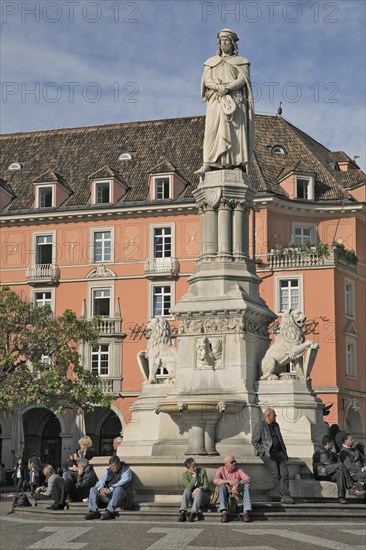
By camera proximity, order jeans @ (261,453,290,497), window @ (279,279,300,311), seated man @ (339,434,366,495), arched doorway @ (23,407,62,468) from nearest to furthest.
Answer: jeans @ (261,453,290,497)
seated man @ (339,434,366,495)
window @ (279,279,300,311)
arched doorway @ (23,407,62,468)

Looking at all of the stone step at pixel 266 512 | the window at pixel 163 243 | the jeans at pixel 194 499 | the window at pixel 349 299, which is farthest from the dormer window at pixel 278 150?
the jeans at pixel 194 499

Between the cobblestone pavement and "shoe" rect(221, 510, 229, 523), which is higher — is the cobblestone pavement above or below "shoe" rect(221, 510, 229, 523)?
below

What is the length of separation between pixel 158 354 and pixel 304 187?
114 ft

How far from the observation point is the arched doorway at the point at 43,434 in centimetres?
6056

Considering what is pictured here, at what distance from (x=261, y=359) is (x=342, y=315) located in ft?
111

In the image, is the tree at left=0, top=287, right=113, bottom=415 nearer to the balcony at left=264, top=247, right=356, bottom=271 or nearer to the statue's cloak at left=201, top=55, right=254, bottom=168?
the balcony at left=264, top=247, right=356, bottom=271

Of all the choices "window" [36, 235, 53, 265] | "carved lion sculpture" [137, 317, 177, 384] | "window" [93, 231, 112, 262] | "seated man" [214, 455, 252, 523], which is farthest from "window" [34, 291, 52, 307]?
"seated man" [214, 455, 252, 523]

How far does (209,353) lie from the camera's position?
22531mm

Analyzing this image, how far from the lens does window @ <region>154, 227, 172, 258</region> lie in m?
58.6

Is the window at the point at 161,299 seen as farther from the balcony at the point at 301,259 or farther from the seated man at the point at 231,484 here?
the seated man at the point at 231,484

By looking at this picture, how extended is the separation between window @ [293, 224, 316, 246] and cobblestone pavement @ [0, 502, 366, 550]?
4229cm

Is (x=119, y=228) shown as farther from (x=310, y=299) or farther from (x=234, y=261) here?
(x=234, y=261)

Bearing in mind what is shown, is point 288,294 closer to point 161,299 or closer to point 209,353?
point 161,299

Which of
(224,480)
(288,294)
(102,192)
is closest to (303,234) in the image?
(288,294)
